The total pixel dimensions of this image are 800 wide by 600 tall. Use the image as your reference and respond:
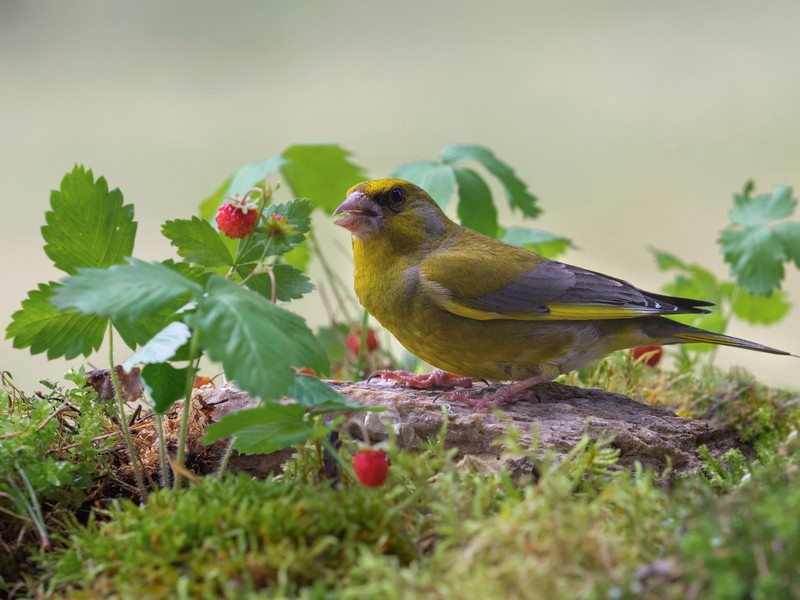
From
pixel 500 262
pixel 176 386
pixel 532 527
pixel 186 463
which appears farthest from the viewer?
pixel 500 262

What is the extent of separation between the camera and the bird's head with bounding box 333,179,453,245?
3227mm

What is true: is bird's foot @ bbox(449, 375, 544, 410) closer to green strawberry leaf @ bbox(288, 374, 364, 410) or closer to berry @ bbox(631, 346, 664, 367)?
berry @ bbox(631, 346, 664, 367)

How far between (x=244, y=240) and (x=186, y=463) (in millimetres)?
→ 689

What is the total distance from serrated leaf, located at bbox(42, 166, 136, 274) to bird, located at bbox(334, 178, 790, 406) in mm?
991

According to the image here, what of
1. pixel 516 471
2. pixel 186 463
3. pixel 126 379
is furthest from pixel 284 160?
pixel 516 471

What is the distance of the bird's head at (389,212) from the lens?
3227 millimetres

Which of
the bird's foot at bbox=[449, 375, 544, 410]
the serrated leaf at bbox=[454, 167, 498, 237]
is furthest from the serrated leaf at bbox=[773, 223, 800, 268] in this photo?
the bird's foot at bbox=[449, 375, 544, 410]

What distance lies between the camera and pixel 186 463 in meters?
2.50

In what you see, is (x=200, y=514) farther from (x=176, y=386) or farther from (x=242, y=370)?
(x=176, y=386)

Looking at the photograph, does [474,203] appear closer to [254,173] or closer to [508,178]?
Result: [508,178]

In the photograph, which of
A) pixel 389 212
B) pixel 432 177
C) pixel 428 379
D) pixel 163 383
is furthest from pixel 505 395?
pixel 163 383

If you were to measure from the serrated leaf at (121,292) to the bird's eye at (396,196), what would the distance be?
5.02 ft

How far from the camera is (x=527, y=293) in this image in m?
3.17

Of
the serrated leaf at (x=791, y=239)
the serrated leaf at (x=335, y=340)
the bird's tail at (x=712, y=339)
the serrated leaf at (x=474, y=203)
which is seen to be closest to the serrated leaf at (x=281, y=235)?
the serrated leaf at (x=474, y=203)
